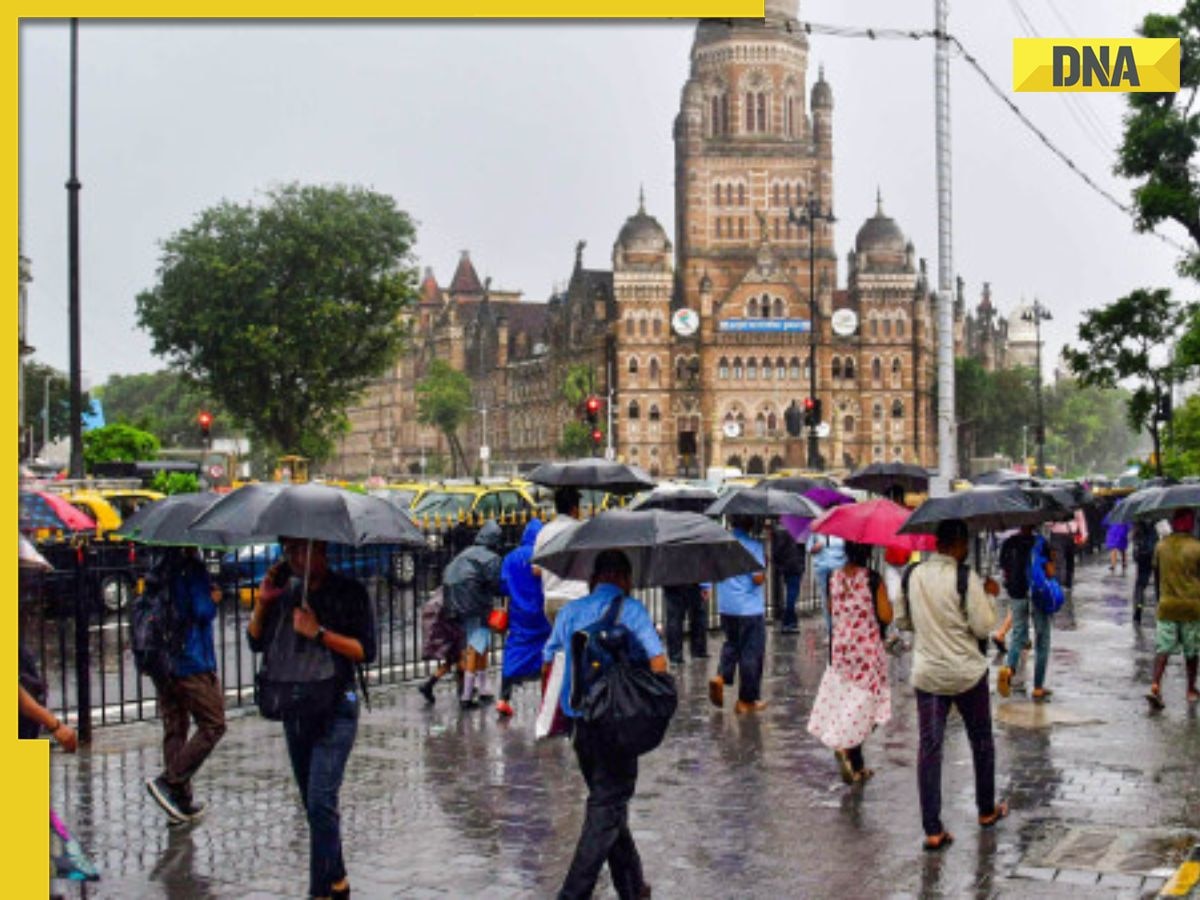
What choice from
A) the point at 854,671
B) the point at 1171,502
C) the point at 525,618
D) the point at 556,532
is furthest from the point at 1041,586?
the point at 556,532

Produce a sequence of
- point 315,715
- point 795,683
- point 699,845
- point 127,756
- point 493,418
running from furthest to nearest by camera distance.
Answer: point 493,418
point 795,683
point 127,756
point 699,845
point 315,715

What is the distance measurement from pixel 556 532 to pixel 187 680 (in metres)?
2.74

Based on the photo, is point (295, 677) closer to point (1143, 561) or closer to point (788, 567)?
point (788, 567)

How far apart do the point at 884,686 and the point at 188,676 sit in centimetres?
411

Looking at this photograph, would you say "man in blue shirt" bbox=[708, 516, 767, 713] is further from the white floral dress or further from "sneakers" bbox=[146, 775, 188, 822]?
"sneakers" bbox=[146, 775, 188, 822]

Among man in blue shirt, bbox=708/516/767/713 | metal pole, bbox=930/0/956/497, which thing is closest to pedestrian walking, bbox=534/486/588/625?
Answer: man in blue shirt, bbox=708/516/767/713

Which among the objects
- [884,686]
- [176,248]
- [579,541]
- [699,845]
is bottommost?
[699,845]

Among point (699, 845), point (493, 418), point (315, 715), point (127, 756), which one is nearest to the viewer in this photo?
point (315, 715)

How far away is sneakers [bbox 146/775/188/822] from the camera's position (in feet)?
27.3

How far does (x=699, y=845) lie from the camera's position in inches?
309

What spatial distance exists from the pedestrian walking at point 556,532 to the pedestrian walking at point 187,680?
2.45 m

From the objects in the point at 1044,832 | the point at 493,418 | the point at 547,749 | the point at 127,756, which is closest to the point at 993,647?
the point at 547,749

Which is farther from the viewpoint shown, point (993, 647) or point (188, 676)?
point (993, 647)

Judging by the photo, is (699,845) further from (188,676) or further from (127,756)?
(127,756)
